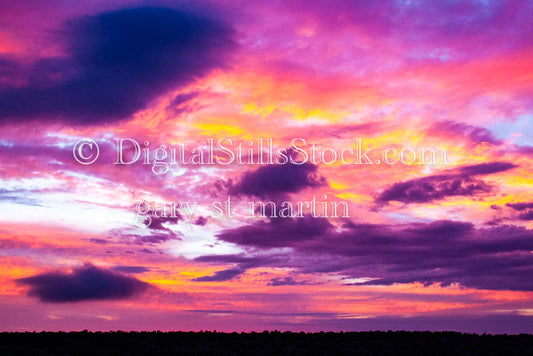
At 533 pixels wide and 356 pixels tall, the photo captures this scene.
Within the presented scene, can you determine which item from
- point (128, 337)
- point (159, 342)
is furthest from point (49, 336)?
point (159, 342)

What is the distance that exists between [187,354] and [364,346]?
18.5m

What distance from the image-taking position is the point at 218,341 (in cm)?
6241

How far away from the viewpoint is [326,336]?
2707 inches

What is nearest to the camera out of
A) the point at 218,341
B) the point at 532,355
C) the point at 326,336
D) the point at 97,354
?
the point at 97,354

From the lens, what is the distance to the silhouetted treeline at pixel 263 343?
55.4 metres

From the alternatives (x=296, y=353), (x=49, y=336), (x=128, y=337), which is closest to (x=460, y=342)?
(x=296, y=353)

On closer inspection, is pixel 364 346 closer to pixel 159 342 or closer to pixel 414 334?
pixel 414 334

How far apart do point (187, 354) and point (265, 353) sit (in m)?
7.16

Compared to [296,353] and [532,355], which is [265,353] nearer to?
[296,353]

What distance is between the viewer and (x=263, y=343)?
6088 cm

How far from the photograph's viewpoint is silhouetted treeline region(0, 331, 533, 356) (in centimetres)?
5538

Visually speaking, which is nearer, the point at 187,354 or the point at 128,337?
the point at 187,354

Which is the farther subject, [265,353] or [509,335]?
[509,335]

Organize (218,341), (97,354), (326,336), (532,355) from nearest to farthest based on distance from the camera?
(97,354) → (532,355) → (218,341) → (326,336)
